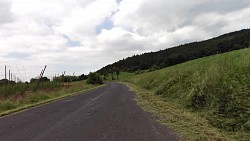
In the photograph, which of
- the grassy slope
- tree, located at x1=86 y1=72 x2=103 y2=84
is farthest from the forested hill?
the grassy slope

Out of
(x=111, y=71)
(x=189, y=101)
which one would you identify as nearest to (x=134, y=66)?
(x=111, y=71)

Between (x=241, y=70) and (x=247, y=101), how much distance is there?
309 cm

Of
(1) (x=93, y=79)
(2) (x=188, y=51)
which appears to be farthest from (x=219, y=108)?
(2) (x=188, y=51)

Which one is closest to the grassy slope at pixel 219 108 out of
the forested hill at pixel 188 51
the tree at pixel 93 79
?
the forested hill at pixel 188 51

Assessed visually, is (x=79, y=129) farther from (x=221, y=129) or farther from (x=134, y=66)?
(x=134, y=66)

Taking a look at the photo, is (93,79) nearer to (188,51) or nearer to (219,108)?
(188,51)

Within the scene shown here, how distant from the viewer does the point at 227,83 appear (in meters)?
12.1

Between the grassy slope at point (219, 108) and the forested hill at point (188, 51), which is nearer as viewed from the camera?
the grassy slope at point (219, 108)

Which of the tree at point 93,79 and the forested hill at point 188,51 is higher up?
the forested hill at point 188,51

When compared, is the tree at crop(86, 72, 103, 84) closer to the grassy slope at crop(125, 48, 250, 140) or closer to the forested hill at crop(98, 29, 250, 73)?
the forested hill at crop(98, 29, 250, 73)

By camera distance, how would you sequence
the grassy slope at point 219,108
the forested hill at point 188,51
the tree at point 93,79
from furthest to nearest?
1. the tree at point 93,79
2. the forested hill at point 188,51
3. the grassy slope at point 219,108

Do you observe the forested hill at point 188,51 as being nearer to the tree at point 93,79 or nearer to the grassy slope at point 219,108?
the tree at point 93,79

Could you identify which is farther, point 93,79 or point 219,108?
point 93,79

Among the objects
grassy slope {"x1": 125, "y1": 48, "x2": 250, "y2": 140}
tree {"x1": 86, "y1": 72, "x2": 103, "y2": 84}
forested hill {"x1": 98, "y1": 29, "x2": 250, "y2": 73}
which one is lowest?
grassy slope {"x1": 125, "y1": 48, "x2": 250, "y2": 140}
